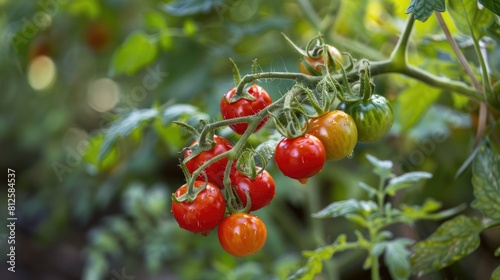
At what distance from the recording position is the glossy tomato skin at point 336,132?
0.71m

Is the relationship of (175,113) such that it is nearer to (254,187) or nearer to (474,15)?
(254,187)

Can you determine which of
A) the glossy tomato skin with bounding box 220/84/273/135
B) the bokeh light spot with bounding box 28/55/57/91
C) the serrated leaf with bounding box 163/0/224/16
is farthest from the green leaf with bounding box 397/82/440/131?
the bokeh light spot with bounding box 28/55/57/91

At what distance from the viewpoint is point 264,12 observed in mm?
1884

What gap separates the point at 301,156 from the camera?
0.69 metres

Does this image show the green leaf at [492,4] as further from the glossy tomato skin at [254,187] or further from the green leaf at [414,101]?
the green leaf at [414,101]

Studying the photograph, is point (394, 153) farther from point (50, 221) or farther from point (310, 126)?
point (50, 221)

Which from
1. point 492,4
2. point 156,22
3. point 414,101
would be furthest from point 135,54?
point 492,4

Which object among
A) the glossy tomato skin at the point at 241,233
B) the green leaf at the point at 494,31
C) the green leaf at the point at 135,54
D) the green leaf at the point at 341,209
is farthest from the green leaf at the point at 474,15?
the green leaf at the point at 135,54

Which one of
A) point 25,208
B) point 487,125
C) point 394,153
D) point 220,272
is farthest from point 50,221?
point 487,125

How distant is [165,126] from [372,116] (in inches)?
15.6

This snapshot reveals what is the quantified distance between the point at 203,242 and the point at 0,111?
4.25 feet

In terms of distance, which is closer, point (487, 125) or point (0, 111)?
point (487, 125)

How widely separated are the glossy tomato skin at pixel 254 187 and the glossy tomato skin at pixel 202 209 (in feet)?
0.07

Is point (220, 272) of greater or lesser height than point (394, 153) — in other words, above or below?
below
